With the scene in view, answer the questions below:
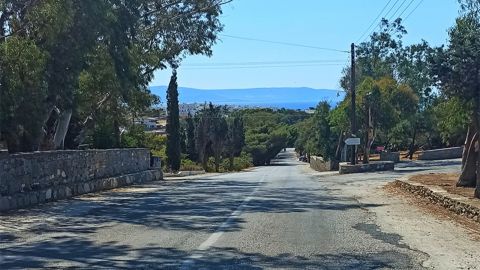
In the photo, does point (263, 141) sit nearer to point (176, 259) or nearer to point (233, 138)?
point (233, 138)

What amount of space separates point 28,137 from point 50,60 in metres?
4.14

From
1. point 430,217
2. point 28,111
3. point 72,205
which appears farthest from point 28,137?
point 430,217

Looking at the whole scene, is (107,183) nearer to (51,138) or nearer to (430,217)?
(51,138)

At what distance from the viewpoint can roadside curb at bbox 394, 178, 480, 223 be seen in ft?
46.9

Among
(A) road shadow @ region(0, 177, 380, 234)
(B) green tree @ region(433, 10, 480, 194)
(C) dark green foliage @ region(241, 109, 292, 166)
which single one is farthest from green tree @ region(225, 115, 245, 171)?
(B) green tree @ region(433, 10, 480, 194)

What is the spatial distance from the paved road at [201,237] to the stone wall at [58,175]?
0.69 metres

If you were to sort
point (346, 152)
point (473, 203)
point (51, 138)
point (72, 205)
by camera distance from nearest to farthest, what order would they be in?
point (473, 203) < point (72, 205) < point (51, 138) < point (346, 152)

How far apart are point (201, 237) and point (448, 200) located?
307 inches

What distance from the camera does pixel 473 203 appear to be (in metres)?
14.9

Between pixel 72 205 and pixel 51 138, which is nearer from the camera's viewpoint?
pixel 72 205

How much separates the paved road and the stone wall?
2.28 ft

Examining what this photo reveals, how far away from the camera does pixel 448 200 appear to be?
1639cm

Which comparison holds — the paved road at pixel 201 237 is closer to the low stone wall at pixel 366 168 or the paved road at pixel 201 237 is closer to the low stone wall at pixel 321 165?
the low stone wall at pixel 366 168

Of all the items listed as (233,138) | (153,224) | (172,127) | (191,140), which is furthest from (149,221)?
(233,138)
